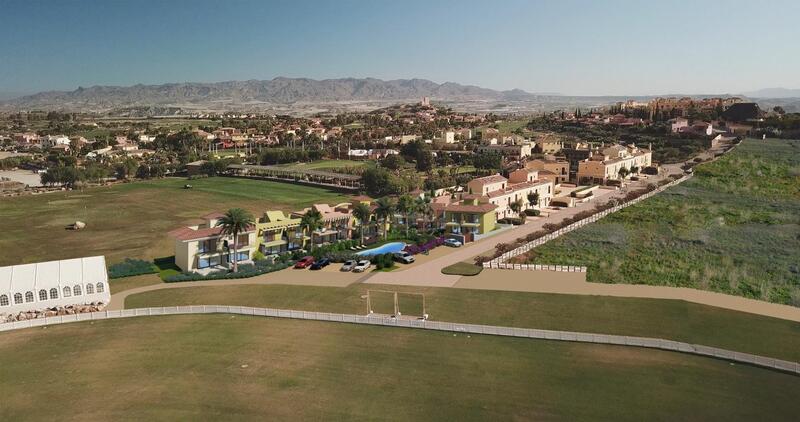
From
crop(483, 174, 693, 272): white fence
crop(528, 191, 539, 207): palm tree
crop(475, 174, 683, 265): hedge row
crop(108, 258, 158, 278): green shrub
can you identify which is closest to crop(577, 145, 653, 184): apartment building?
crop(475, 174, 683, 265): hedge row

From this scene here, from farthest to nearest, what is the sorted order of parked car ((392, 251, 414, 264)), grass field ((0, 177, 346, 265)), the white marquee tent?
1. grass field ((0, 177, 346, 265))
2. parked car ((392, 251, 414, 264))
3. the white marquee tent

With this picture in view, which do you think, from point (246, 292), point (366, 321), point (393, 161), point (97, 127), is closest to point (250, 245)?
point (246, 292)

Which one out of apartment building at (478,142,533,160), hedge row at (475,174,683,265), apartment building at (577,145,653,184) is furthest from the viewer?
apartment building at (478,142,533,160)

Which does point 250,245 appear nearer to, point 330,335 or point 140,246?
point 140,246

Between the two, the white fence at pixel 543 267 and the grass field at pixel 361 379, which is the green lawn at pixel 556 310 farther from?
the white fence at pixel 543 267

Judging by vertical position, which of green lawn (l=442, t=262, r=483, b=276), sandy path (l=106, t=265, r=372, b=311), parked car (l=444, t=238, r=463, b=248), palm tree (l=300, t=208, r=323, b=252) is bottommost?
green lawn (l=442, t=262, r=483, b=276)

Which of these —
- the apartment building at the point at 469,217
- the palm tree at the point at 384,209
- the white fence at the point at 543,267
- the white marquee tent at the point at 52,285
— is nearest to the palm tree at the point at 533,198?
the apartment building at the point at 469,217

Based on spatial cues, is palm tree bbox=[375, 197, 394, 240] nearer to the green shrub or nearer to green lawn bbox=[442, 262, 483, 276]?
green lawn bbox=[442, 262, 483, 276]
